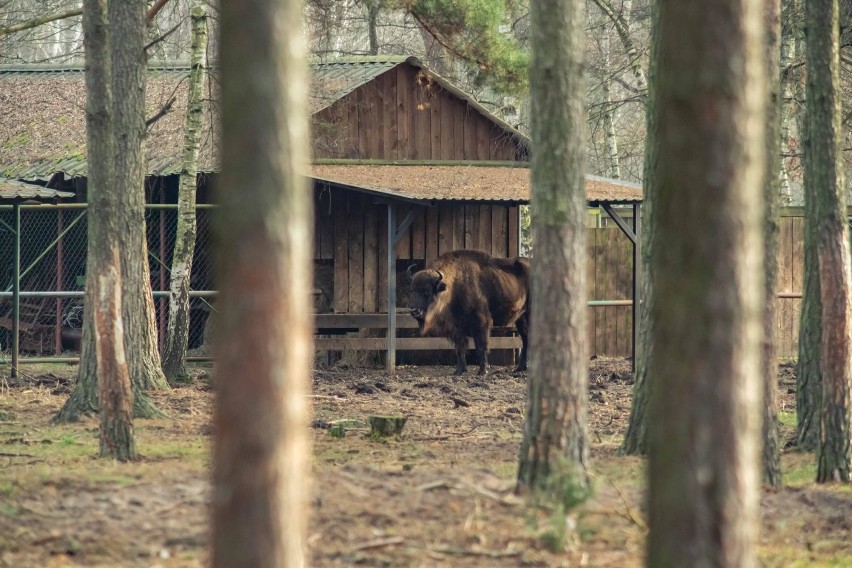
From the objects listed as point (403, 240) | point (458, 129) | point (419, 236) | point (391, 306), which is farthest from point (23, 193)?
point (458, 129)

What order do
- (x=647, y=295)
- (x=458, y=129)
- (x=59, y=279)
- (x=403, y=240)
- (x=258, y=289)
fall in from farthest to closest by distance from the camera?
(x=458, y=129)
(x=403, y=240)
(x=59, y=279)
(x=647, y=295)
(x=258, y=289)

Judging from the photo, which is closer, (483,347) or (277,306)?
(277,306)

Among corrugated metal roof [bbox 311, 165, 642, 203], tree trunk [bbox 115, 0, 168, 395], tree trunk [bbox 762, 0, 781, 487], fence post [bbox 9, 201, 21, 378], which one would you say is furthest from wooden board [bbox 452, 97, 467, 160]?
tree trunk [bbox 762, 0, 781, 487]

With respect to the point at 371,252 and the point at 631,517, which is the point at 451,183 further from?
the point at 631,517

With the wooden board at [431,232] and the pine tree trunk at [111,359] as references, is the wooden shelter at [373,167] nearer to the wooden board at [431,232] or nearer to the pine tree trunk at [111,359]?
the wooden board at [431,232]

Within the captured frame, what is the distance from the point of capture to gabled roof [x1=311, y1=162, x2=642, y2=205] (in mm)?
19828

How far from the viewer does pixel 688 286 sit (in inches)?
184

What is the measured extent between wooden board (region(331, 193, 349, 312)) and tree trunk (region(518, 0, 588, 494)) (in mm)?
13946

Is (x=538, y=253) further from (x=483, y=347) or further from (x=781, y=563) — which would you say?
(x=483, y=347)

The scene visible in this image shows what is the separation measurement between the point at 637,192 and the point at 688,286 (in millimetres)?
16649

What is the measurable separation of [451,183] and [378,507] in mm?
13861

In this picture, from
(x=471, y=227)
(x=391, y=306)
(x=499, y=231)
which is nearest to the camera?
(x=391, y=306)

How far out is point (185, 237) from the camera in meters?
17.3

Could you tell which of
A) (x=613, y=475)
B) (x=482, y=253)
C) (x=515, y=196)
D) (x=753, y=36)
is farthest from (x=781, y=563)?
(x=482, y=253)
